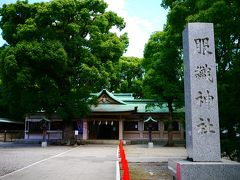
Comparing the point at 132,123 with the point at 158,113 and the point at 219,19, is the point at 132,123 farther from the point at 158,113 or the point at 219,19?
the point at 219,19

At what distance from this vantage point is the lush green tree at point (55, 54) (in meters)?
27.9

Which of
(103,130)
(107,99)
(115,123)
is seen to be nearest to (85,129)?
(103,130)

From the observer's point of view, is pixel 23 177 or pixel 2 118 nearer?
pixel 23 177

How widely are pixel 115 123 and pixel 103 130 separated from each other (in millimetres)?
2205

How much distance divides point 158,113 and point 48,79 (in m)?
14.6

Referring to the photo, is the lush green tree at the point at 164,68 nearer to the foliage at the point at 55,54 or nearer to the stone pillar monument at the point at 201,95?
the foliage at the point at 55,54

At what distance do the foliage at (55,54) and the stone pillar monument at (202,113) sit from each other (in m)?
20.0

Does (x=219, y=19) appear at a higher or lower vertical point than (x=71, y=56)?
lower

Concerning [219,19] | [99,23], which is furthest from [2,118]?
[219,19]

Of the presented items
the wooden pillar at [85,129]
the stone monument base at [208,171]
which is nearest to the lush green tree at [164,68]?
the wooden pillar at [85,129]

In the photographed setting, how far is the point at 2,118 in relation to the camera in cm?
4091

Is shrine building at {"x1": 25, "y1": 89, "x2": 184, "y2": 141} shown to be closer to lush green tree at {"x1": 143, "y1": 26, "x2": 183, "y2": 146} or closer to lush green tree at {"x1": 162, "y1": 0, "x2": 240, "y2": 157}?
lush green tree at {"x1": 143, "y1": 26, "x2": 183, "y2": 146}

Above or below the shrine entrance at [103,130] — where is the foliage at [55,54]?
above

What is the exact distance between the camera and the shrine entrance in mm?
38188
